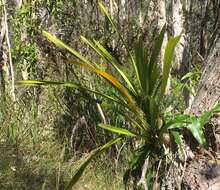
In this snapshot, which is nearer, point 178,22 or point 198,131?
point 198,131

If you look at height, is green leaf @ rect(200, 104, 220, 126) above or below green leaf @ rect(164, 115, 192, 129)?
above

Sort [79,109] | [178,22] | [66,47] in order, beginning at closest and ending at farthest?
[66,47], [79,109], [178,22]

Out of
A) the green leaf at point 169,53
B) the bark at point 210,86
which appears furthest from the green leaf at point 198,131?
the green leaf at point 169,53

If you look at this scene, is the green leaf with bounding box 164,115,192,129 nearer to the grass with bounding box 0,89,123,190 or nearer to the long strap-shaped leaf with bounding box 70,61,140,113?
the long strap-shaped leaf with bounding box 70,61,140,113

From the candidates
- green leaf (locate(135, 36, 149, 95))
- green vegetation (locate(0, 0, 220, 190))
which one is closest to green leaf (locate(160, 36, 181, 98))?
green vegetation (locate(0, 0, 220, 190))

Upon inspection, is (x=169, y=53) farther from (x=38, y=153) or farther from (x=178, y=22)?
(x=178, y=22)

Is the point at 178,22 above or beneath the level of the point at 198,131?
above

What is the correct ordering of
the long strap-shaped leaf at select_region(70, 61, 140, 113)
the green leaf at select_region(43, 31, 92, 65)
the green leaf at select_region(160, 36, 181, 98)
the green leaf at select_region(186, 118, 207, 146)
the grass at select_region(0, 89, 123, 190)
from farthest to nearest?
the grass at select_region(0, 89, 123, 190), the green leaf at select_region(43, 31, 92, 65), the long strap-shaped leaf at select_region(70, 61, 140, 113), the green leaf at select_region(160, 36, 181, 98), the green leaf at select_region(186, 118, 207, 146)

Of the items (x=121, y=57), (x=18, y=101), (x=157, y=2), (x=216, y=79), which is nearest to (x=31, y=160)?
(x=18, y=101)

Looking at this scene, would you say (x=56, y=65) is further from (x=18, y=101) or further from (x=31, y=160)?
(x=31, y=160)

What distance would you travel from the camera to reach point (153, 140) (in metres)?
3.02

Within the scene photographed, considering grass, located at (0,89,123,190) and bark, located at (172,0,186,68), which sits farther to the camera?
bark, located at (172,0,186,68)

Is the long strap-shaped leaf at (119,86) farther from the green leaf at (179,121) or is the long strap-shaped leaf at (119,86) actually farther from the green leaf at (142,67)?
the green leaf at (179,121)

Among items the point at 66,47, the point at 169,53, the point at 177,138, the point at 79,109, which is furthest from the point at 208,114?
the point at 79,109
